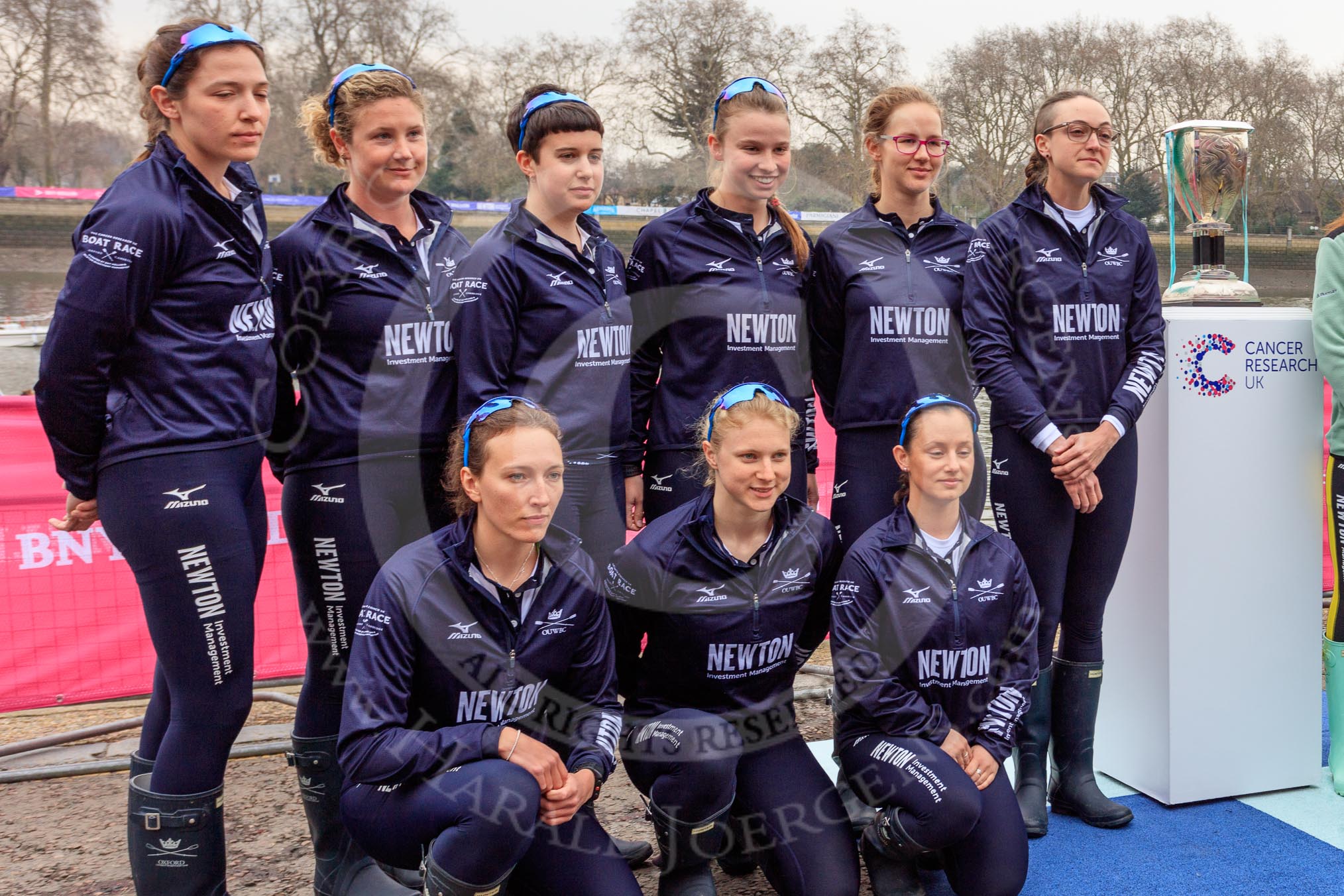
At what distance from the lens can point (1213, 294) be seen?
332 cm

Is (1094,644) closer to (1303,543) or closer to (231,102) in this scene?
(1303,543)

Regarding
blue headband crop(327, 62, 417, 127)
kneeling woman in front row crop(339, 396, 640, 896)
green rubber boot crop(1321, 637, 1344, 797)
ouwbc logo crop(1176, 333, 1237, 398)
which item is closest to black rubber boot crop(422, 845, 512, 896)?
kneeling woman in front row crop(339, 396, 640, 896)

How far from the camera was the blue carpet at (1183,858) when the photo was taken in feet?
8.73

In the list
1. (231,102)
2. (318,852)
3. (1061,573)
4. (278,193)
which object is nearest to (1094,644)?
(1061,573)

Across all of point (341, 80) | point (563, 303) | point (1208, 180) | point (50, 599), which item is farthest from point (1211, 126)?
point (50, 599)

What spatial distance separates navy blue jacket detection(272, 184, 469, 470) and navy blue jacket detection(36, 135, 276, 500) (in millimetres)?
185

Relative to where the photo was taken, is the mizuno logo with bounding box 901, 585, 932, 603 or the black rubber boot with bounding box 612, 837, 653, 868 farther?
the black rubber boot with bounding box 612, 837, 653, 868

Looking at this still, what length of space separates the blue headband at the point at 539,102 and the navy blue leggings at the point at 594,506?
0.85 m

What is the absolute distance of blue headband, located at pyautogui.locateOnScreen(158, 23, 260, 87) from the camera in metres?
2.18

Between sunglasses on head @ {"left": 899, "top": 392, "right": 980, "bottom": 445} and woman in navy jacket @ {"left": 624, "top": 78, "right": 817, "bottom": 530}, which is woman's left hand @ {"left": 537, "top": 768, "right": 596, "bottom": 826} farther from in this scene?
sunglasses on head @ {"left": 899, "top": 392, "right": 980, "bottom": 445}

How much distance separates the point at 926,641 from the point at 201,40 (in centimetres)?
209

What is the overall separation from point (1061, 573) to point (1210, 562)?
569mm

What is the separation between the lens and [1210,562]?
10.4 feet

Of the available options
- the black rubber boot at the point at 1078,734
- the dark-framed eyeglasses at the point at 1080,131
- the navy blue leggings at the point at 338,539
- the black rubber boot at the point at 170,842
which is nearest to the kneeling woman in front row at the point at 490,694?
the navy blue leggings at the point at 338,539
